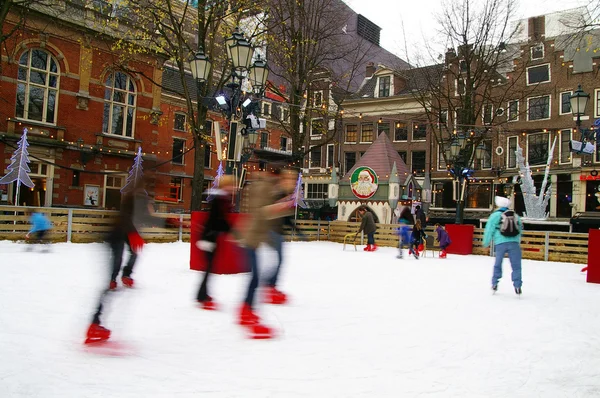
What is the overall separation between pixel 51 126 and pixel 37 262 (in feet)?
49.9

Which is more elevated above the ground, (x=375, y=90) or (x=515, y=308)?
(x=375, y=90)

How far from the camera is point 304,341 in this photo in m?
4.65

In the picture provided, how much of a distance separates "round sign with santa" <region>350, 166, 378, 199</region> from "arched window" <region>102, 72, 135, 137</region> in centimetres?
1292

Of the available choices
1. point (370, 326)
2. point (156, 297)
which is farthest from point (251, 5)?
point (370, 326)

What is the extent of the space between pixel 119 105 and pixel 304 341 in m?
23.6

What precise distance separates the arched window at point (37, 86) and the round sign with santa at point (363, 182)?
48.8ft

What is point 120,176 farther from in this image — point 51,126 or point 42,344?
point 42,344

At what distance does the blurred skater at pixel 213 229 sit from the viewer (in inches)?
233

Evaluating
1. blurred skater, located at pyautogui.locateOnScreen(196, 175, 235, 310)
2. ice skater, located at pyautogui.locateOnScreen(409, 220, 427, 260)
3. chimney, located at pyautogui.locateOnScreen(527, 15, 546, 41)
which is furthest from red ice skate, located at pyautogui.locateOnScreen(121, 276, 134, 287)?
chimney, located at pyautogui.locateOnScreen(527, 15, 546, 41)

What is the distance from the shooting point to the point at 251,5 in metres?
17.0

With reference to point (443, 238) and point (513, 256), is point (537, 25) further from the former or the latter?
point (513, 256)

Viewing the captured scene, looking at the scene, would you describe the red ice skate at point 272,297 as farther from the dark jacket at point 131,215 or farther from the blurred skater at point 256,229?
the dark jacket at point 131,215

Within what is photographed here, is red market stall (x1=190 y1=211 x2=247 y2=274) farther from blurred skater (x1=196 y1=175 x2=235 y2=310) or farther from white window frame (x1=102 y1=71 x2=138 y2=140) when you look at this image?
white window frame (x1=102 y1=71 x2=138 y2=140)

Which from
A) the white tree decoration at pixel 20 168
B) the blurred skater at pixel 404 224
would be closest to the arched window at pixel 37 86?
the white tree decoration at pixel 20 168
